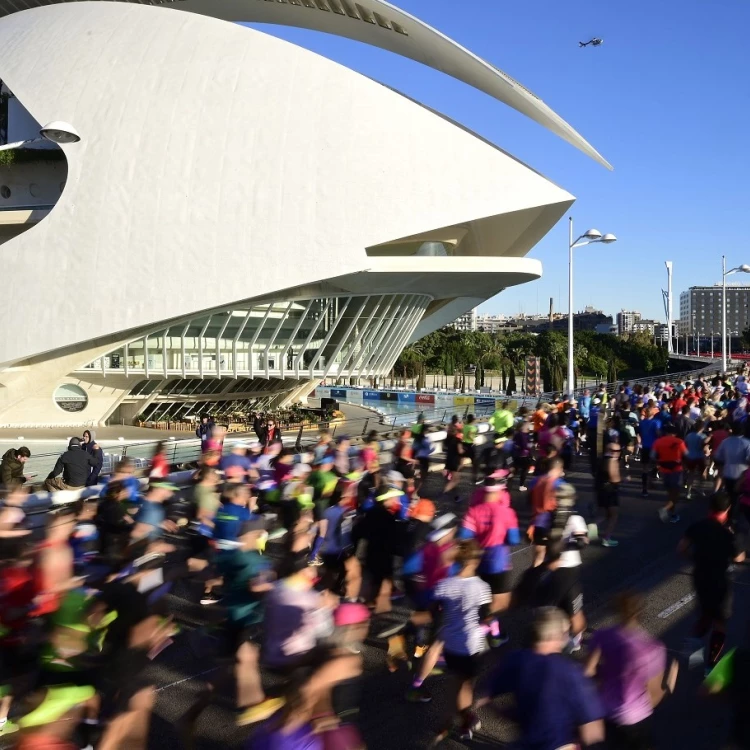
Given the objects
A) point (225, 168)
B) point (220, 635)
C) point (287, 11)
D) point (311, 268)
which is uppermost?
point (287, 11)

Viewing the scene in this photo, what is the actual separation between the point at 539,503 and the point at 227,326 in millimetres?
19257

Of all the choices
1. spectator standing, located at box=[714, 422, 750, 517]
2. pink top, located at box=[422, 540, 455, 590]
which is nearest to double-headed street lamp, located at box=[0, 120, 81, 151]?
spectator standing, located at box=[714, 422, 750, 517]

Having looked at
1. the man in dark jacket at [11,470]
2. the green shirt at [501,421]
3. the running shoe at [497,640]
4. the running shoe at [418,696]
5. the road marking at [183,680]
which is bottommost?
the road marking at [183,680]

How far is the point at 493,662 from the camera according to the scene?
5.99 m

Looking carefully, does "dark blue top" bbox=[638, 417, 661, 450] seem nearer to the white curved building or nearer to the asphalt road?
the asphalt road

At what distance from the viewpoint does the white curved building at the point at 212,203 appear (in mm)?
22734

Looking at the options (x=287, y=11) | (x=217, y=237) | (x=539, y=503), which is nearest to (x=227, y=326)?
(x=217, y=237)

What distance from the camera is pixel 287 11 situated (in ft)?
95.8

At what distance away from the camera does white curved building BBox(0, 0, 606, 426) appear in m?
22.7

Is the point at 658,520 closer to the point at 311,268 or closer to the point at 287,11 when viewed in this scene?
the point at 311,268

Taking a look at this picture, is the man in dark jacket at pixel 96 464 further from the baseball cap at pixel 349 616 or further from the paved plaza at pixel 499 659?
the baseball cap at pixel 349 616

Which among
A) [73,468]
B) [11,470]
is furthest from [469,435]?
[11,470]

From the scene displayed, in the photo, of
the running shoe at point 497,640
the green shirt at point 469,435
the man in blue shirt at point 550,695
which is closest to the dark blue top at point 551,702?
the man in blue shirt at point 550,695

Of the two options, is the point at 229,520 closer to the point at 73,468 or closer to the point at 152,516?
the point at 152,516
